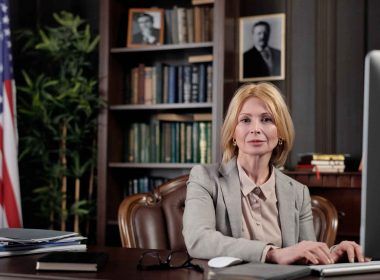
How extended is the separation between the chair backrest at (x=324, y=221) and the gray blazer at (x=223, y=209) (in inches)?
5.5

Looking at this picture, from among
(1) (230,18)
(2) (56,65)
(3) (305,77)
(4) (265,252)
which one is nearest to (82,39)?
(2) (56,65)

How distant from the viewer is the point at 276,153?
238cm

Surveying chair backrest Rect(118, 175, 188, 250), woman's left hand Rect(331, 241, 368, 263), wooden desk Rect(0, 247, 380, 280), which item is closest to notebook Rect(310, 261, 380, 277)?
wooden desk Rect(0, 247, 380, 280)

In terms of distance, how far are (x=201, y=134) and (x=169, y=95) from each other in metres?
0.32

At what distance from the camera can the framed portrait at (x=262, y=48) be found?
407 cm

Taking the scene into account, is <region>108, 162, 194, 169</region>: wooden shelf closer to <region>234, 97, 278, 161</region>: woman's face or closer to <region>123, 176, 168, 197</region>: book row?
<region>123, 176, 168, 197</region>: book row

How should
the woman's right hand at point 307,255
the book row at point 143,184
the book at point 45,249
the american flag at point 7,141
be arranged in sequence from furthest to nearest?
the book row at point 143,184 → the american flag at point 7,141 → the book at point 45,249 → the woman's right hand at point 307,255

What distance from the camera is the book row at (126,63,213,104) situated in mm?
4059

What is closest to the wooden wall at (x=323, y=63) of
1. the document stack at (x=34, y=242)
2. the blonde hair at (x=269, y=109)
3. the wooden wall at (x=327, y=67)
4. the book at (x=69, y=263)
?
the wooden wall at (x=327, y=67)

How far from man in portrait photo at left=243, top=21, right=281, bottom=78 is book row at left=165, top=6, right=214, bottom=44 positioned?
0.28m

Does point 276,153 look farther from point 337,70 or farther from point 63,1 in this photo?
point 63,1

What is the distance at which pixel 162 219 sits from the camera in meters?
2.44

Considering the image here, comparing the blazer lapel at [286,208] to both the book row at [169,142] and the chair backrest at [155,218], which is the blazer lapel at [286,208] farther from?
the book row at [169,142]

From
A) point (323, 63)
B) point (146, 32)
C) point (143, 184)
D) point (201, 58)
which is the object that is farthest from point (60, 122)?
point (323, 63)
